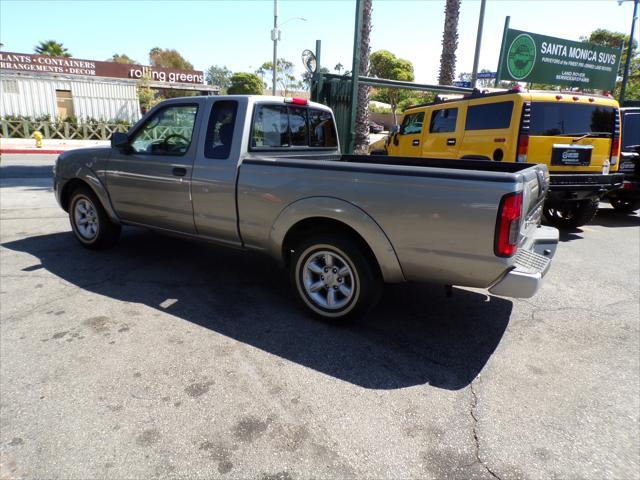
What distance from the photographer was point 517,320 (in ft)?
12.9

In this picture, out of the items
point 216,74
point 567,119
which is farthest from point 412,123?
point 216,74

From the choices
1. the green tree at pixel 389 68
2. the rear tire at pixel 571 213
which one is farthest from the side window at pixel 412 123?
the green tree at pixel 389 68

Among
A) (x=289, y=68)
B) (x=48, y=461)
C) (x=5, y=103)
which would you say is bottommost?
(x=48, y=461)

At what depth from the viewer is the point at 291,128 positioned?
4609 mm

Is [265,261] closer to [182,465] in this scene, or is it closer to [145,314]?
Result: [145,314]

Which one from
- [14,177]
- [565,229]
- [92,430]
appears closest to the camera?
[92,430]

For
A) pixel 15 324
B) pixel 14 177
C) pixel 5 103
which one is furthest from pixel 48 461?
pixel 5 103

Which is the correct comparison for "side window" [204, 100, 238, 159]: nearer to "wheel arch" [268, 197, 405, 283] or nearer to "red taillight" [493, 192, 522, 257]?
"wheel arch" [268, 197, 405, 283]

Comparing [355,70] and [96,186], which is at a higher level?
[355,70]

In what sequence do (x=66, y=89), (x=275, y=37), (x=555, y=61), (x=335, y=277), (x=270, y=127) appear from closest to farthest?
(x=335, y=277)
(x=270, y=127)
(x=555, y=61)
(x=275, y=37)
(x=66, y=89)

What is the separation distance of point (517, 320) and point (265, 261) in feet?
9.85

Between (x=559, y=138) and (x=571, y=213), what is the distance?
1709mm

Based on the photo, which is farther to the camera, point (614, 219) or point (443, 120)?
point (614, 219)

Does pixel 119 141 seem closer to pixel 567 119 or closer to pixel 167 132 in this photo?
pixel 167 132
